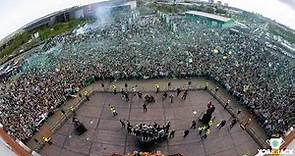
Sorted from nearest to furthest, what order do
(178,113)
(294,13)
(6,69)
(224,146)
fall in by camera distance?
(224,146) < (178,113) < (6,69) < (294,13)

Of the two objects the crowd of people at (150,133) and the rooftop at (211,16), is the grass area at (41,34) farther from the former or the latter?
the crowd of people at (150,133)

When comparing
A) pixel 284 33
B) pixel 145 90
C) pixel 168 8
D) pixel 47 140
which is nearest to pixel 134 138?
pixel 145 90

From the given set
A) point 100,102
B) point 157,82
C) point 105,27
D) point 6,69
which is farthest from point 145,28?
point 6,69

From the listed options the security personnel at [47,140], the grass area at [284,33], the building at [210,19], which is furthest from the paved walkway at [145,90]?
the grass area at [284,33]

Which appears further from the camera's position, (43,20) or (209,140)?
(43,20)

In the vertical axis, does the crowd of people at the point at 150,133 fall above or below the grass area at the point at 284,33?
below

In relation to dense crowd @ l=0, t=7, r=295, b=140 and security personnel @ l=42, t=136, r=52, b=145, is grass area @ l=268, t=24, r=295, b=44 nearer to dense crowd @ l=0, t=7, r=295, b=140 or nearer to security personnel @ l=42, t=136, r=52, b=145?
dense crowd @ l=0, t=7, r=295, b=140

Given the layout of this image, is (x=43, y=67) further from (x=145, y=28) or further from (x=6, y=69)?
(x=145, y=28)
